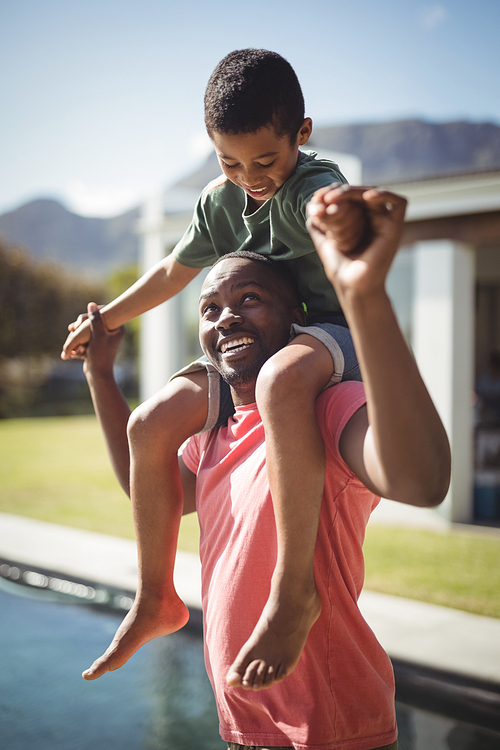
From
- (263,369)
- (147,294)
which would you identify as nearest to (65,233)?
(147,294)

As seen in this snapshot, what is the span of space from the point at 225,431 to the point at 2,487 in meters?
8.35

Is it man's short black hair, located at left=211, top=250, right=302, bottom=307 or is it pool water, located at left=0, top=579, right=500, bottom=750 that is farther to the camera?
pool water, located at left=0, top=579, right=500, bottom=750

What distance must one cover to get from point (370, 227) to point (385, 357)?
0.18 m

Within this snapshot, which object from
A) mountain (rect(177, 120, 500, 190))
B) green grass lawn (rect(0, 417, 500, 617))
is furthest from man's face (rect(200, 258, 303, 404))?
mountain (rect(177, 120, 500, 190))

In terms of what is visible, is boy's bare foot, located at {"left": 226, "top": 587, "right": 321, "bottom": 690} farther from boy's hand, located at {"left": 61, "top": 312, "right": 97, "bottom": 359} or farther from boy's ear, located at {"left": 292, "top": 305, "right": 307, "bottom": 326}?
boy's hand, located at {"left": 61, "top": 312, "right": 97, "bottom": 359}

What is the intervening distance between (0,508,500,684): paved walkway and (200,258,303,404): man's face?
2536mm

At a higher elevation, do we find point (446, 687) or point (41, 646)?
point (446, 687)

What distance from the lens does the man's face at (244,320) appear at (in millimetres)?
1338

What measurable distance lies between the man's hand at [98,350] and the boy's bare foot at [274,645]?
90cm

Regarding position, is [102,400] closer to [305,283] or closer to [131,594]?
[305,283]

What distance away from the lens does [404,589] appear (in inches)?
174

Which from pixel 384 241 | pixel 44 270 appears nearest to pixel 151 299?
pixel 384 241

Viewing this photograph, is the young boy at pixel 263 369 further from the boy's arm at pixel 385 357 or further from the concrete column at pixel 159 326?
the concrete column at pixel 159 326

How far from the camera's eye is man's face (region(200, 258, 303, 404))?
134 centimetres
